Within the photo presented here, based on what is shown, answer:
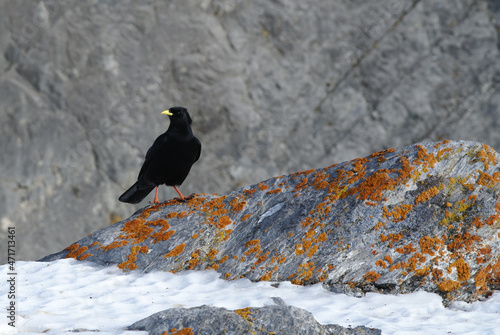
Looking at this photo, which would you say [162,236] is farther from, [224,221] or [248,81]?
[248,81]

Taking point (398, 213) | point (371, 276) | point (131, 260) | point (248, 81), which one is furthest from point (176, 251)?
point (248, 81)

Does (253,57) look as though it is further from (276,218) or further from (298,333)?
(298,333)

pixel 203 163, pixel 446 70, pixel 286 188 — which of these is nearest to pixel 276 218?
pixel 286 188

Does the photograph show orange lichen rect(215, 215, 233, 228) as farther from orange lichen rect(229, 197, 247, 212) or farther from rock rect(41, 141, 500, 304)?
orange lichen rect(229, 197, 247, 212)

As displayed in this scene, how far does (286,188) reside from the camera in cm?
764

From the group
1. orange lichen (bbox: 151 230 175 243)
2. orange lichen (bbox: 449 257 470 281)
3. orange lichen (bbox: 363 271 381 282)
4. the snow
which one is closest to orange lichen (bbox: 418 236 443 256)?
orange lichen (bbox: 449 257 470 281)

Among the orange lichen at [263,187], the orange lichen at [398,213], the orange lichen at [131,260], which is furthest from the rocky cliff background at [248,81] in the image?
the orange lichen at [398,213]

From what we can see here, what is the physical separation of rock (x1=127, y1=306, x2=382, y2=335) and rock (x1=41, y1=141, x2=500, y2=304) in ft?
4.62

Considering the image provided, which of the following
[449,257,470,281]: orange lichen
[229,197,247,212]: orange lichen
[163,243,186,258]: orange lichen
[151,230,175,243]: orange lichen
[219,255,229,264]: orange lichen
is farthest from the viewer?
[229,197,247,212]: orange lichen

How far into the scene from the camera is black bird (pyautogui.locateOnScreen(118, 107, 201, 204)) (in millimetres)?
8273

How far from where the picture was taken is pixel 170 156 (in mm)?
8281

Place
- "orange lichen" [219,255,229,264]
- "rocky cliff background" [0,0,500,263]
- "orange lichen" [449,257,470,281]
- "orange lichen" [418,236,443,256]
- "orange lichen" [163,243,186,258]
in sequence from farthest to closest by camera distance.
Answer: "rocky cliff background" [0,0,500,263], "orange lichen" [163,243,186,258], "orange lichen" [219,255,229,264], "orange lichen" [418,236,443,256], "orange lichen" [449,257,470,281]

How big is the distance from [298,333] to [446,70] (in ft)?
56.6

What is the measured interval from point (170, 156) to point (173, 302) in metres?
2.90
